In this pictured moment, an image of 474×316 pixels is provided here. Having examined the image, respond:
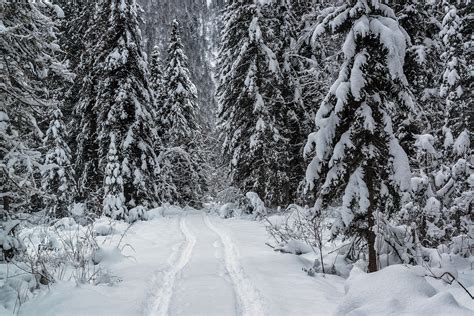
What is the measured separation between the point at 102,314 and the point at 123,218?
13.7 m

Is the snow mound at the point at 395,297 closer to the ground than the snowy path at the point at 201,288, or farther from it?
farther from it

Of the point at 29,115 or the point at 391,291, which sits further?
the point at 29,115

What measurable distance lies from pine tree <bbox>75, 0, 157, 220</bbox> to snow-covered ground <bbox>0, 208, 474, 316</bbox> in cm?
1006

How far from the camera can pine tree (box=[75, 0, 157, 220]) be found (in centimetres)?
1886

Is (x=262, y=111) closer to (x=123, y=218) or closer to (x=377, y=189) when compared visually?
(x=123, y=218)

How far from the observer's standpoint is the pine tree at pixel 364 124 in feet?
22.4

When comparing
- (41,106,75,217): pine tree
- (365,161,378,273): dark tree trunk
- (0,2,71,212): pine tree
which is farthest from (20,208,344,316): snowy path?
(41,106,75,217): pine tree

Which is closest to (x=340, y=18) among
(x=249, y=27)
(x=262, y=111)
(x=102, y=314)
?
(x=102, y=314)

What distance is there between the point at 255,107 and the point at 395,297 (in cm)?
1525

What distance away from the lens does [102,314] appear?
525 cm

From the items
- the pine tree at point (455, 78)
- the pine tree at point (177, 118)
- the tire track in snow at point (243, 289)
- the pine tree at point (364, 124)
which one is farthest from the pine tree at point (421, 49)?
the pine tree at point (177, 118)

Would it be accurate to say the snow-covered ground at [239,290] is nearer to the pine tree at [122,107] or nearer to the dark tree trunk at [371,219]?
the dark tree trunk at [371,219]

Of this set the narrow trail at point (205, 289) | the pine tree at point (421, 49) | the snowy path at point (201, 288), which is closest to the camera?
the snowy path at point (201, 288)

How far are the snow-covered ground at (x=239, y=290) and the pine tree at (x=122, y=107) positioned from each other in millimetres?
10058
